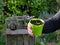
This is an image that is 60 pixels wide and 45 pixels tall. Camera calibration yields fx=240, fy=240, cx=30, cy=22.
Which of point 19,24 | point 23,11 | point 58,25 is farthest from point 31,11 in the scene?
point 58,25

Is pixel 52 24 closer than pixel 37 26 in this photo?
No

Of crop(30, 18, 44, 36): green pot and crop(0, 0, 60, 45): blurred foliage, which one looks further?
crop(0, 0, 60, 45): blurred foliage

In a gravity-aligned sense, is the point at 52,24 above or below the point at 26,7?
above

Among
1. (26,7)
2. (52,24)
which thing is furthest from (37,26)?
(26,7)

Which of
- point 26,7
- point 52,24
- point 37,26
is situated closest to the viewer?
point 37,26

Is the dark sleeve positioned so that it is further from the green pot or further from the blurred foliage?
the blurred foliage

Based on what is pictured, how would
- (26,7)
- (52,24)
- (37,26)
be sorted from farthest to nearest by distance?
(26,7), (52,24), (37,26)

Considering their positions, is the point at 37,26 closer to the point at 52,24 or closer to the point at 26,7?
the point at 52,24

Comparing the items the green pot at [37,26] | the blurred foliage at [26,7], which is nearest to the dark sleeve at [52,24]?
the green pot at [37,26]

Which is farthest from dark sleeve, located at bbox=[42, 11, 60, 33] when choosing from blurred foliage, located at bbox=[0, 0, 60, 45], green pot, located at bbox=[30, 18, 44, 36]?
blurred foliage, located at bbox=[0, 0, 60, 45]

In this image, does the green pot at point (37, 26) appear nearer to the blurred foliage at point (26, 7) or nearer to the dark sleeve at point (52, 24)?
the dark sleeve at point (52, 24)

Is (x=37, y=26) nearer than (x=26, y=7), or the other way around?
(x=37, y=26)

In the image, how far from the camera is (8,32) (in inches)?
157

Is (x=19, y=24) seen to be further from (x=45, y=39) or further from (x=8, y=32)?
(x=45, y=39)
